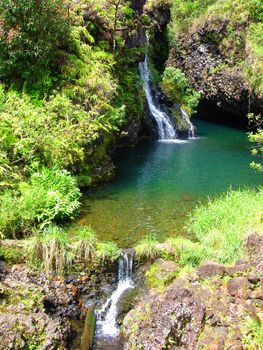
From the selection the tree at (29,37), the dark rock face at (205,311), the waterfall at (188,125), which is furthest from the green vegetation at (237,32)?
the dark rock face at (205,311)

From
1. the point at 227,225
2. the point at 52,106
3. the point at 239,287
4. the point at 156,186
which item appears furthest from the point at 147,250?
the point at 52,106

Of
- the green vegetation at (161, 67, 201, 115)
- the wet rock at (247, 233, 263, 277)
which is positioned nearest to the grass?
the wet rock at (247, 233, 263, 277)

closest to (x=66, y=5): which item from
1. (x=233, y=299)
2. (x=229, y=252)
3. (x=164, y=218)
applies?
(x=164, y=218)

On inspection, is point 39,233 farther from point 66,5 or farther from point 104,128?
point 66,5

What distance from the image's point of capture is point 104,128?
1489cm

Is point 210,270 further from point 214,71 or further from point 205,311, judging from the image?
point 214,71

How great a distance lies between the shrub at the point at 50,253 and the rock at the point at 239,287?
3.60 meters

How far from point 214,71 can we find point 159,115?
8725 mm

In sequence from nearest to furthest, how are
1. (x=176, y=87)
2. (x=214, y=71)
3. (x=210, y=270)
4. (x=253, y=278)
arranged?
(x=253, y=278)
(x=210, y=270)
(x=176, y=87)
(x=214, y=71)

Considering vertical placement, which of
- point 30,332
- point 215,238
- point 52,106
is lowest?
point 30,332

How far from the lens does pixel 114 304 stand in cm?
930

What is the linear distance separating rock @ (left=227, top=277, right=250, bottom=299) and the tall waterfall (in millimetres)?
18474

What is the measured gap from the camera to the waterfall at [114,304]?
8789mm

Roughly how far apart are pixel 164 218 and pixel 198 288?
427 cm
